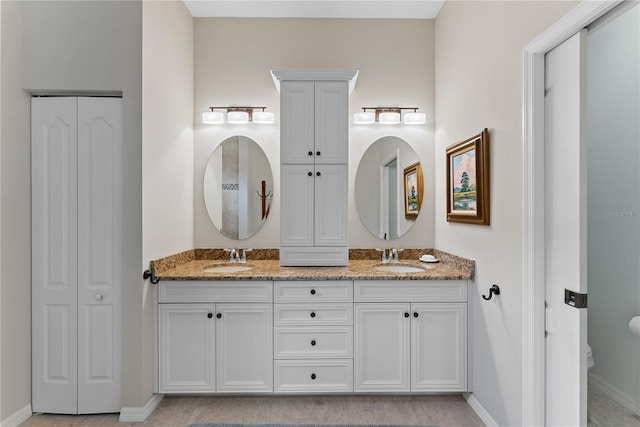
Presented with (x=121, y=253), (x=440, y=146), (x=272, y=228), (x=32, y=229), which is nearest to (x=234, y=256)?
(x=272, y=228)

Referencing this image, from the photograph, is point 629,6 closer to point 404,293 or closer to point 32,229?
point 404,293

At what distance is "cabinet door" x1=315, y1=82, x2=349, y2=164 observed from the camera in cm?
287

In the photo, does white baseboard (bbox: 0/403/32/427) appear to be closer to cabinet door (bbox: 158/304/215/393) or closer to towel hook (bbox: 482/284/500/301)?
cabinet door (bbox: 158/304/215/393)

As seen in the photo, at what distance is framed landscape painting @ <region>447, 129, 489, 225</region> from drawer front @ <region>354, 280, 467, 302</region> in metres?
0.48

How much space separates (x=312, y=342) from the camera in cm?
256

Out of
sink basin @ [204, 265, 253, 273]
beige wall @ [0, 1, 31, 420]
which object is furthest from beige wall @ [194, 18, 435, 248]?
beige wall @ [0, 1, 31, 420]

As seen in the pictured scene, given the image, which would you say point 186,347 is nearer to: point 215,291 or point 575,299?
point 215,291

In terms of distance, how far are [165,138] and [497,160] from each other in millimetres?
2242

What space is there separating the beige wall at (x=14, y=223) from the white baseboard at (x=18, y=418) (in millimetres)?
22

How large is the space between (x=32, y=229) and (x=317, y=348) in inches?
79.8

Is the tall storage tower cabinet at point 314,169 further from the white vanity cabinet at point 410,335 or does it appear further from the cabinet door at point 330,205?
the white vanity cabinet at point 410,335

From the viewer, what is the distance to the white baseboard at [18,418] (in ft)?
7.49

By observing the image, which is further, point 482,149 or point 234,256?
point 234,256

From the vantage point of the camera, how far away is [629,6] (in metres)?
1.38
